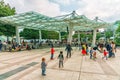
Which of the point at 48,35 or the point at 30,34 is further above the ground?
the point at 30,34

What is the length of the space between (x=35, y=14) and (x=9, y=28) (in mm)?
12807

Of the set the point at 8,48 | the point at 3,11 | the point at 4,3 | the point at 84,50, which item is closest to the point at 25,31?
the point at 4,3

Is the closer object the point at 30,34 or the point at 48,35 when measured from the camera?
the point at 30,34

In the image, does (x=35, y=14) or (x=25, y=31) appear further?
(x=25, y=31)

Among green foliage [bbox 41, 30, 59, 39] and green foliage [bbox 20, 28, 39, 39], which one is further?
green foliage [bbox 41, 30, 59, 39]

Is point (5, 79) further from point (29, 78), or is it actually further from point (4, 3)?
point (4, 3)

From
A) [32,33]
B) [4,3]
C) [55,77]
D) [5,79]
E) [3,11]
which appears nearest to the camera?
[5,79]

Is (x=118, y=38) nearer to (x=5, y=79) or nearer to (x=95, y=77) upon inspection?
(x=95, y=77)

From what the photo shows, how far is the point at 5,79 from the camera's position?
8086 millimetres

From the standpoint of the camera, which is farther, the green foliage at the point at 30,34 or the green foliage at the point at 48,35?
the green foliage at the point at 48,35

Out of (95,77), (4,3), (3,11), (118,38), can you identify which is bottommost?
(95,77)

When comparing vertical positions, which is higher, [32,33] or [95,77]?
[32,33]

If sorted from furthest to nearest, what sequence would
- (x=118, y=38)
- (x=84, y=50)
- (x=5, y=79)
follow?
(x=118, y=38)
(x=84, y=50)
(x=5, y=79)

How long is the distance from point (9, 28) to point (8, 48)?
968cm
